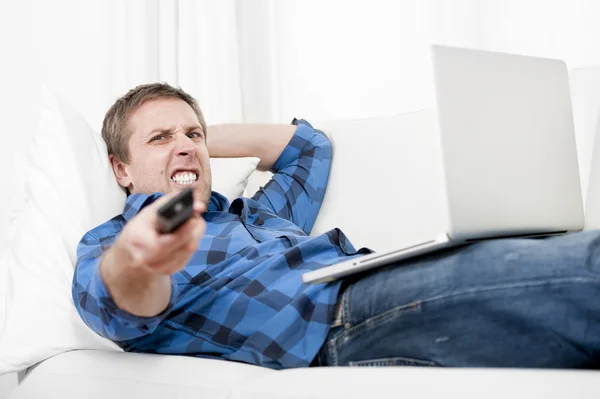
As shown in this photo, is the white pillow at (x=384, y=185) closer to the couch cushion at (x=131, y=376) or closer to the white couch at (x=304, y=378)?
the white couch at (x=304, y=378)

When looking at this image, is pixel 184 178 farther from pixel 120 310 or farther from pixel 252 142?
pixel 120 310

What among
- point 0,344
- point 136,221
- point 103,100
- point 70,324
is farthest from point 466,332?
point 103,100

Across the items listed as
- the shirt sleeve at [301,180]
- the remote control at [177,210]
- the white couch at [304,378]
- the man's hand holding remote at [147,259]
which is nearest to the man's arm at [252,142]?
the shirt sleeve at [301,180]

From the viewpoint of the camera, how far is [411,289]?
40.4 inches

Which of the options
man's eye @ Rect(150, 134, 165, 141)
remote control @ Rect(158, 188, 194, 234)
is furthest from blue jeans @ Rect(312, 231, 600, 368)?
man's eye @ Rect(150, 134, 165, 141)

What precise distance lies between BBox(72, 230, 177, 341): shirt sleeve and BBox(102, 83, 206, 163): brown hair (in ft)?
1.44

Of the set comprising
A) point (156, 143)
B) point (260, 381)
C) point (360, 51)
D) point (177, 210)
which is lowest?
point (260, 381)

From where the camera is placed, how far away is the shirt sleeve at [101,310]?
40.5 inches

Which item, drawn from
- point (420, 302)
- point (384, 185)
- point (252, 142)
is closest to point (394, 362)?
point (420, 302)

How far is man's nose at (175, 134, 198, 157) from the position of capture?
5.18ft

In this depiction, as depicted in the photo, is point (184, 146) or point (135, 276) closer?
point (135, 276)

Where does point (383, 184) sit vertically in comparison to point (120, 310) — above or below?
above

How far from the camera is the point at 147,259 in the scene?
80 centimetres

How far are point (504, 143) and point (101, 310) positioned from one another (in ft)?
2.03
